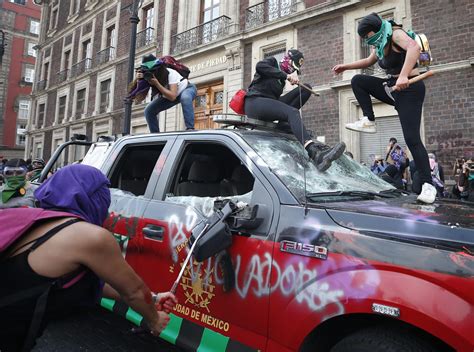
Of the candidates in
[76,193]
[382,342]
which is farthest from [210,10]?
[382,342]

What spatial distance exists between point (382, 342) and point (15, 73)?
5131 centimetres

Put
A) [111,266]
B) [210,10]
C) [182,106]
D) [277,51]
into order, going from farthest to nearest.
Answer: [210,10] < [277,51] < [182,106] < [111,266]

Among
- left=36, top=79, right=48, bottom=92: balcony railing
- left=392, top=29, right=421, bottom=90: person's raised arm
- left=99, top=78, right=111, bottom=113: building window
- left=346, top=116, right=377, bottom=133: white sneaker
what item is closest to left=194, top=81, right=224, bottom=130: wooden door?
left=99, top=78, right=111, bottom=113: building window

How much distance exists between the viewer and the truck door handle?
2541 mm

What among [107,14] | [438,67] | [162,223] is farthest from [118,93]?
[162,223]

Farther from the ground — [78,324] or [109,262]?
[109,262]

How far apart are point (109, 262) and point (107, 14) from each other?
26112 millimetres

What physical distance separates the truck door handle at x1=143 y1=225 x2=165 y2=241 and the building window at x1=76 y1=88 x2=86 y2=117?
985 inches

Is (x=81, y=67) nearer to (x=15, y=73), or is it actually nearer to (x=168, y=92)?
(x=15, y=73)

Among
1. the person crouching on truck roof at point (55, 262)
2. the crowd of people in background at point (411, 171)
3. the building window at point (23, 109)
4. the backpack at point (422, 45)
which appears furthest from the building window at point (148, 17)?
the building window at point (23, 109)

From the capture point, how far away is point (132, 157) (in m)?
3.89

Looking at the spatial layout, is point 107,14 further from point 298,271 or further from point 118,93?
point 298,271

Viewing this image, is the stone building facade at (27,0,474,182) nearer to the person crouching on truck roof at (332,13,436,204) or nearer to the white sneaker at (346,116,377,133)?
the white sneaker at (346,116,377,133)

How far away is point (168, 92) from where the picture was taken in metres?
4.71
